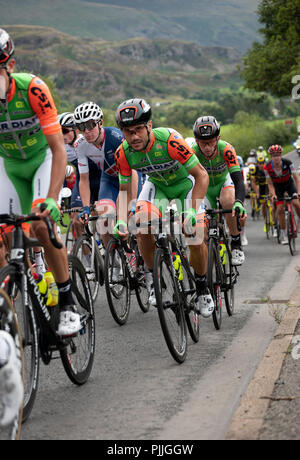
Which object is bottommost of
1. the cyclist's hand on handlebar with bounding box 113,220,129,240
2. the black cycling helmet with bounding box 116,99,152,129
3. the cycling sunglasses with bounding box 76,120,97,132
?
the cyclist's hand on handlebar with bounding box 113,220,129,240

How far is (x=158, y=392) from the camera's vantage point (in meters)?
4.80

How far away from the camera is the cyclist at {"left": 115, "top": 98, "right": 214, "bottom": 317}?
6.11m

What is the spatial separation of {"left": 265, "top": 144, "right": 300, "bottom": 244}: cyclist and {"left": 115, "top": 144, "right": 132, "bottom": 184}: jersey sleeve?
8.06m

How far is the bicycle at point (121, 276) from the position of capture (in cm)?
718

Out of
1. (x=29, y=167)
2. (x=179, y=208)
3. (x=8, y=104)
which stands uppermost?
(x=8, y=104)

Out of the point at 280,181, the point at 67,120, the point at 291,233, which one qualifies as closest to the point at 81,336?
the point at 67,120

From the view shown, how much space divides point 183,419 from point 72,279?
1.36m

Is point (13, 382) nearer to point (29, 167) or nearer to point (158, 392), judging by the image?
point (158, 392)

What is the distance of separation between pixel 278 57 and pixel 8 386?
56.7m

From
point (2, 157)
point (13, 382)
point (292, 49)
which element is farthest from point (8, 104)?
point (292, 49)

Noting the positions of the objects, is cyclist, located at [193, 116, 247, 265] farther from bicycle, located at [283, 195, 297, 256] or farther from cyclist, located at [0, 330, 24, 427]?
cyclist, located at [0, 330, 24, 427]

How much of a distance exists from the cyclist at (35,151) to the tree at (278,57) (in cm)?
5106

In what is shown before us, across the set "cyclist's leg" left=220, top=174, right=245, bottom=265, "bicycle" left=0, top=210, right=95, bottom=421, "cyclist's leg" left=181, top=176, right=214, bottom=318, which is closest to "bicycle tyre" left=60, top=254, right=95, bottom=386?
"bicycle" left=0, top=210, right=95, bottom=421

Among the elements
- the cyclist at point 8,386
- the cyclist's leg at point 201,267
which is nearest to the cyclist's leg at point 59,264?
the cyclist at point 8,386
